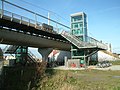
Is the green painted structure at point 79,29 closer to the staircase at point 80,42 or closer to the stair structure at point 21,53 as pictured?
the staircase at point 80,42

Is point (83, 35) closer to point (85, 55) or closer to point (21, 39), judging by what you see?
point (85, 55)

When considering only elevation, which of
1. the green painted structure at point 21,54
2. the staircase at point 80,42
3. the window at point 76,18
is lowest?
the green painted structure at point 21,54

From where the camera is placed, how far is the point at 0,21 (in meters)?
26.3

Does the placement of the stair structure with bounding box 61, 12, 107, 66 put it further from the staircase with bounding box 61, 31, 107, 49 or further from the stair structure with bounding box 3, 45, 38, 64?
the stair structure with bounding box 3, 45, 38, 64

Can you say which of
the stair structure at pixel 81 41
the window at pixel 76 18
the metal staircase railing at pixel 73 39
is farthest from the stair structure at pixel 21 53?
the window at pixel 76 18

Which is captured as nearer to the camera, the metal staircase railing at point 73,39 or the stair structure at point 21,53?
the metal staircase railing at point 73,39

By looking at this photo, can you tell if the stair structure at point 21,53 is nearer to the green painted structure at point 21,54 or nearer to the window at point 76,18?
the green painted structure at point 21,54

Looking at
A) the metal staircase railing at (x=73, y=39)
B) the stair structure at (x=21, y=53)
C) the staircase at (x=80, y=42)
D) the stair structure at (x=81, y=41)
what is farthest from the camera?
the stair structure at (x=21, y=53)

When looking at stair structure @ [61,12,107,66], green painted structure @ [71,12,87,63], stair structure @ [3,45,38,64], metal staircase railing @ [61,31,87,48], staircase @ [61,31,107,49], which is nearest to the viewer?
staircase @ [61,31,107,49]

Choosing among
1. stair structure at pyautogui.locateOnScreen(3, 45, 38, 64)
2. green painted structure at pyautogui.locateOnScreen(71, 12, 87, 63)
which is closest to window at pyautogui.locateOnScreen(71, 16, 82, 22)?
green painted structure at pyautogui.locateOnScreen(71, 12, 87, 63)

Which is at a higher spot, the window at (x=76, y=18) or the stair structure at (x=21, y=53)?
the window at (x=76, y=18)

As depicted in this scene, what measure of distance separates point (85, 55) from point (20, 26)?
15.6 meters

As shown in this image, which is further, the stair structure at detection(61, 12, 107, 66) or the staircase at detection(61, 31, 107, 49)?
the stair structure at detection(61, 12, 107, 66)

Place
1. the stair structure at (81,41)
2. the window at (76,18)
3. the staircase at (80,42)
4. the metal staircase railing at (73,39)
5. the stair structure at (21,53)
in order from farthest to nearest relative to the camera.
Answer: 1. the window at (76,18)
2. the stair structure at (21,53)
3. the stair structure at (81,41)
4. the metal staircase railing at (73,39)
5. the staircase at (80,42)
